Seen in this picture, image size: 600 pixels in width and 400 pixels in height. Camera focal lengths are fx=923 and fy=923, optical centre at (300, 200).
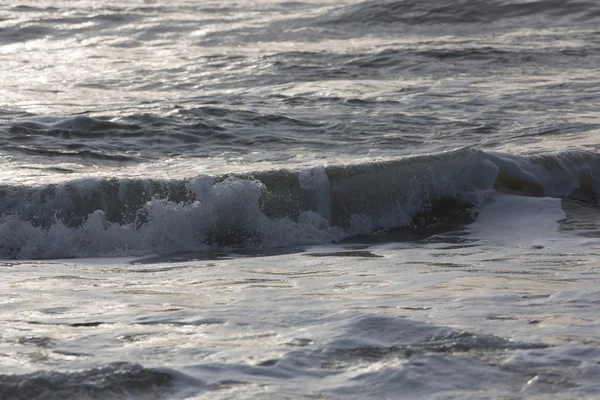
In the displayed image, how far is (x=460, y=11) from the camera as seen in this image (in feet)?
60.5

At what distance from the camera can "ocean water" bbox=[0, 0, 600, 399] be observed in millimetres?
3285

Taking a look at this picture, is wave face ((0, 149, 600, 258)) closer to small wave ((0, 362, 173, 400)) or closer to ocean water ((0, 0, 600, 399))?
ocean water ((0, 0, 600, 399))

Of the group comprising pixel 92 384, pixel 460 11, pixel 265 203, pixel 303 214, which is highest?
pixel 460 11

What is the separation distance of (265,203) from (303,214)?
312 mm

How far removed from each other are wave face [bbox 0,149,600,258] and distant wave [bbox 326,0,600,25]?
401 inches

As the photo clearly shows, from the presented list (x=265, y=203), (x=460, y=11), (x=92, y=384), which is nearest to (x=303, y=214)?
(x=265, y=203)

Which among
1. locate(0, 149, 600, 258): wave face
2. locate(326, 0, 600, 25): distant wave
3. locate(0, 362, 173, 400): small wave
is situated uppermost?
locate(326, 0, 600, 25): distant wave

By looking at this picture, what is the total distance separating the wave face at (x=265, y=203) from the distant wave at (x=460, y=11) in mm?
10185

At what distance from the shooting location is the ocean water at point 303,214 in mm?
3285

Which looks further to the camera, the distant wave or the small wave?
the distant wave

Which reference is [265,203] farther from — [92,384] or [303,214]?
[92,384]

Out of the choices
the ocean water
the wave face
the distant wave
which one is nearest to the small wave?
the ocean water

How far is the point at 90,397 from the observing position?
9.71 ft

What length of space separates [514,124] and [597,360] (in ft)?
23.7
